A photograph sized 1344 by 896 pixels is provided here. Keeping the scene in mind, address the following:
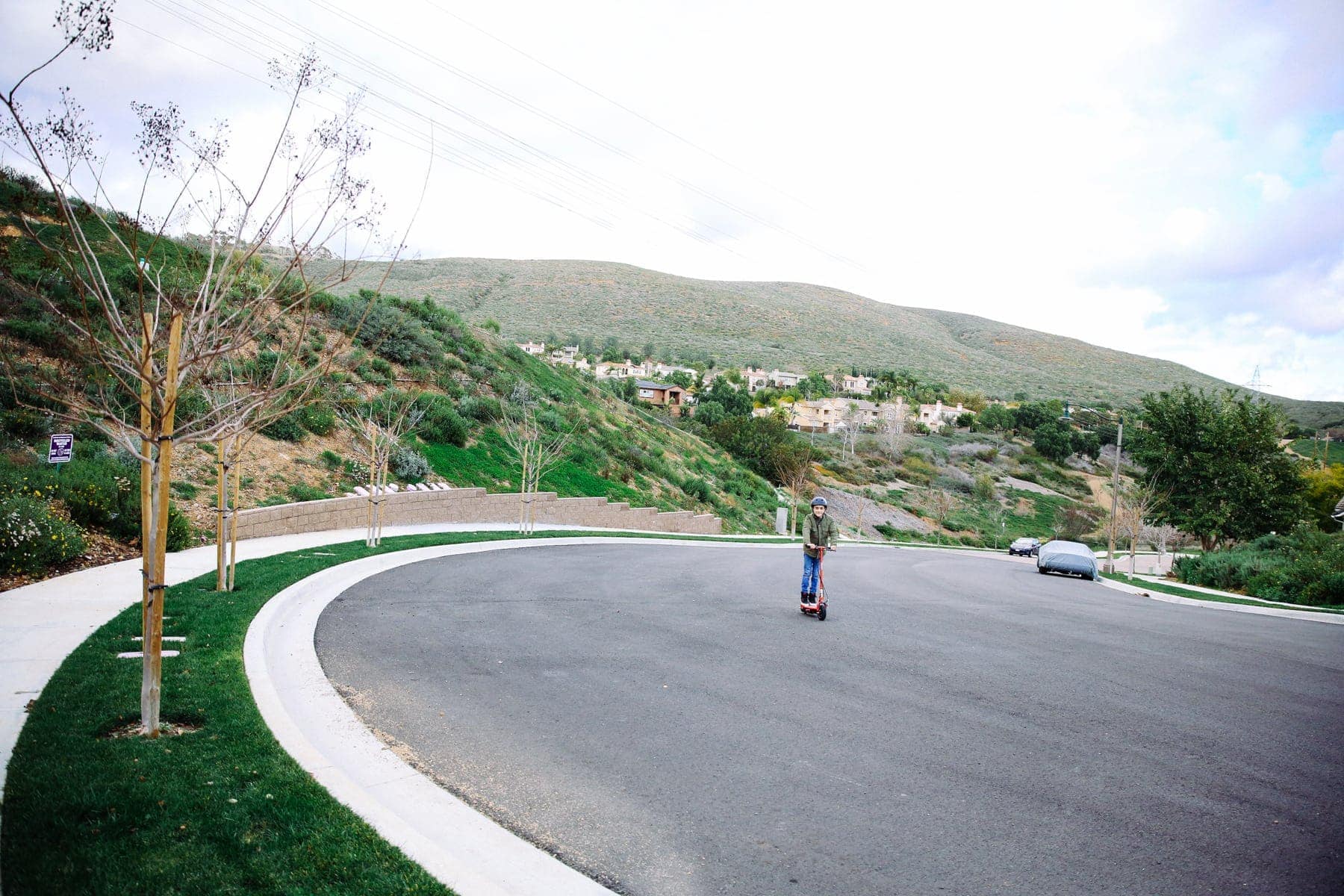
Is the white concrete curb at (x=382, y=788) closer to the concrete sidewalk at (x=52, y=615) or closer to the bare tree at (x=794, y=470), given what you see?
the concrete sidewalk at (x=52, y=615)


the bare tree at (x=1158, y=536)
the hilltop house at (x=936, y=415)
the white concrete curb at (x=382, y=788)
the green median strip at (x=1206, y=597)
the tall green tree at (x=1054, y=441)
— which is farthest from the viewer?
the hilltop house at (x=936, y=415)

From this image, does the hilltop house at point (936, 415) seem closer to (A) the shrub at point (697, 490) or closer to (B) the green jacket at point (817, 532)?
(A) the shrub at point (697, 490)

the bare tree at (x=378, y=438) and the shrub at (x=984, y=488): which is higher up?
the bare tree at (x=378, y=438)

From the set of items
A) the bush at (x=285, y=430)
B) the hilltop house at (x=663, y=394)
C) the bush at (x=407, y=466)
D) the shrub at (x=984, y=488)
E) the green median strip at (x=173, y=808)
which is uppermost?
the hilltop house at (x=663, y=394)

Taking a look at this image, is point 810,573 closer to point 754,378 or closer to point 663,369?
point 663,369

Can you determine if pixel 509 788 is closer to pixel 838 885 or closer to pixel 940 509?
pixel 838 885

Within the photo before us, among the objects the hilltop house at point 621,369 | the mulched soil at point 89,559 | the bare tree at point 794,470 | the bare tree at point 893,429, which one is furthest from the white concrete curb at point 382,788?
the bare tree at point 893,429

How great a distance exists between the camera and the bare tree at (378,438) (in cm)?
1748

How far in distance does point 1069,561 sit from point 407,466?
2204cm

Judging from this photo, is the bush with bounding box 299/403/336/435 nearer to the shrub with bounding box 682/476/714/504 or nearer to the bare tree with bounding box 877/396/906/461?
the shrub with bounding box 682/476/714/504

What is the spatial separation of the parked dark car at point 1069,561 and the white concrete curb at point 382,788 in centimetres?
2596

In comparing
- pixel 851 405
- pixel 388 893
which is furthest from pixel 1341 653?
pixel 851 405

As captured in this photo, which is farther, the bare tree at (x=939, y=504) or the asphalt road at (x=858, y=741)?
the bare tree at (x=939, y=504)

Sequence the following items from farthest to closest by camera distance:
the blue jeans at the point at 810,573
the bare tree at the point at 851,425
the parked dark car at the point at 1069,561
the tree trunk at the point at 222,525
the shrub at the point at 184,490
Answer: the bare tree at the point at 851,425 < the parked dark car at the point at 1069,561 < the shrub at the point at 184,490 < the blue jeans at the point at 810,573 < the tree trunk at the point at 222,525
